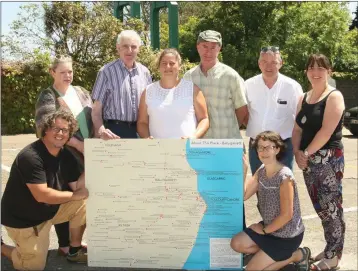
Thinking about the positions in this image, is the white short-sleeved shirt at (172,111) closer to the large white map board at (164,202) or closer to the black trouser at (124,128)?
the large white map board at (164,202)

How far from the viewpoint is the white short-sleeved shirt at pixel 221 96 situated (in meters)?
4.16

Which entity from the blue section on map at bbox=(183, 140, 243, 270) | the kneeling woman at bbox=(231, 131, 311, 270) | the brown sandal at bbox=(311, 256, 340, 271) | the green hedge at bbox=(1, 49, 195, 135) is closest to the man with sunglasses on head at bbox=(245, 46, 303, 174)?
the kneeling woman at bbox=(231, 131, 311, 270)

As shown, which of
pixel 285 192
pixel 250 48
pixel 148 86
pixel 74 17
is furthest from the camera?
pixel 250 48

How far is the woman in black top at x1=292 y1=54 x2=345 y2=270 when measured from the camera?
3.76 m

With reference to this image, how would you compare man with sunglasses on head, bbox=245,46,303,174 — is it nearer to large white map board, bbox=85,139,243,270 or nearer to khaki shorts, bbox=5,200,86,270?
large white map board, bbox=85,139,243,270

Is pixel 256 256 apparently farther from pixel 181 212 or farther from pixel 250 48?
pixel 250 48

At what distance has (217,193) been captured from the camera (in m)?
3.76

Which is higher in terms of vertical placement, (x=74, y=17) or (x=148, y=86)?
(x=74, y=17)

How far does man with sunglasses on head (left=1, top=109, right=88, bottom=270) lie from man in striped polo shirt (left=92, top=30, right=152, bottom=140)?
402mm

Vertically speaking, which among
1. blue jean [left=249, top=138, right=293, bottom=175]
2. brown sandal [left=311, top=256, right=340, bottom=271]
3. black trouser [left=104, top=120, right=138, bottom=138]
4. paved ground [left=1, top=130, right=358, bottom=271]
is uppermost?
black trouser [left=104, top=120, right=138, bottom=138]

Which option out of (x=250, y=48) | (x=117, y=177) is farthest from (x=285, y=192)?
(x=250, y=48)

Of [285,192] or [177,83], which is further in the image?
[177,83]

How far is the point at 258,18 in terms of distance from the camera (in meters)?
18.5

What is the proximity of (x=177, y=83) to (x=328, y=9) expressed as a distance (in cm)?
1845
